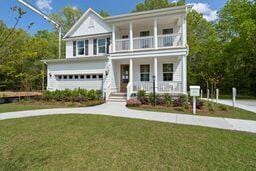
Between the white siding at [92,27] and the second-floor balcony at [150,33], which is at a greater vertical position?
the white siding at [92,27]

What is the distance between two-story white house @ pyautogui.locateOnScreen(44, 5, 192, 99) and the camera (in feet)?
50.3

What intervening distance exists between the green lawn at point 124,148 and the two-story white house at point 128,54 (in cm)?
854

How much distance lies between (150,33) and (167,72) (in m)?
4.06

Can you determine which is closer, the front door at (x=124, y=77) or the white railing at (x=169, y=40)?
the white railing at (x=169, y=40)

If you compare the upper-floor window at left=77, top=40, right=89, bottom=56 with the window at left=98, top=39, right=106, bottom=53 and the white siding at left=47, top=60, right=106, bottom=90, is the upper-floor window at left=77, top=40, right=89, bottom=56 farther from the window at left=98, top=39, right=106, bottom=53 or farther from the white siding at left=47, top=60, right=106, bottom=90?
the white siding at left=47, top=60, right=106, bottom=90

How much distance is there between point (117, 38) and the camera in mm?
18641

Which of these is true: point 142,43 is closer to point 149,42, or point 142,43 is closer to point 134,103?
point 149,42

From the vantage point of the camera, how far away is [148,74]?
17781 mm

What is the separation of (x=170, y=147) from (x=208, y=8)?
115 feet

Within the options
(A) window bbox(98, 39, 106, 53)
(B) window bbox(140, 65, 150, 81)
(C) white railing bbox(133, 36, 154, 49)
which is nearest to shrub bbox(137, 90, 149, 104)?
(B) window bbox(140, 65, 150, 81)

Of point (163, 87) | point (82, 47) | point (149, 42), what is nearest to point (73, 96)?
point (82, 47)

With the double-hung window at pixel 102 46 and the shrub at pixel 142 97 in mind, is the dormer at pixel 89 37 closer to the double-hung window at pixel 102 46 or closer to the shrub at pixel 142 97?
the double-hung window at pixel 102 46

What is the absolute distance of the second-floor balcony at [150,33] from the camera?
15703 mm

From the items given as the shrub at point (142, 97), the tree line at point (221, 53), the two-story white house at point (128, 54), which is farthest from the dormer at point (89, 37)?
the shrub at point (142, 97)
